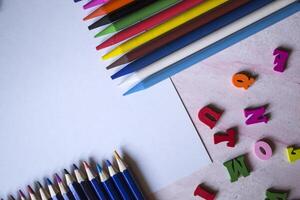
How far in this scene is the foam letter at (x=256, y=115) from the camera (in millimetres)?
687

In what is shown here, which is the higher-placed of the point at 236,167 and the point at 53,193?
the point at 53,193

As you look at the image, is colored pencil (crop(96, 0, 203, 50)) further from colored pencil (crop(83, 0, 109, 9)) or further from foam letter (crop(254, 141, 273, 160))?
foam letter (crop(254, 141, 273, 160))

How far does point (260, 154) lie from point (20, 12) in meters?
0.49

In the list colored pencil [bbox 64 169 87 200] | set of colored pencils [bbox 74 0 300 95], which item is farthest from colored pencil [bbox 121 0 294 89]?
colored pencil [bbox 64 169 87 200]

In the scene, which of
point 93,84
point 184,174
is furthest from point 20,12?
point 184,174

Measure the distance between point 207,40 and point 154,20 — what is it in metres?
0.09

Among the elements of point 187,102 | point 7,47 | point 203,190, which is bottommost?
point 203,190

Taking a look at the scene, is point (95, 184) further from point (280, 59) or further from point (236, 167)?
point (280, 59)

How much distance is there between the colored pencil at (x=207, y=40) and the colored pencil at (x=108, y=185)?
0.58 ft

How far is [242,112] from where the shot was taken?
27.4 inches

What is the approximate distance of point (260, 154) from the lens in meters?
0.69

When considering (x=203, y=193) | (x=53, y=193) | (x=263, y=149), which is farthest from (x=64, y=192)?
(x=263, y=149)

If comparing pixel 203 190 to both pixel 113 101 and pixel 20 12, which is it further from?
pixel 20 12

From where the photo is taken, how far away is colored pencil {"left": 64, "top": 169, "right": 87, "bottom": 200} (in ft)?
2.22
